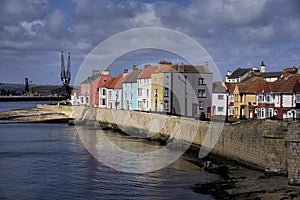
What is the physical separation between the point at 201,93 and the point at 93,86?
32.9 m

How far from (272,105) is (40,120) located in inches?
1757

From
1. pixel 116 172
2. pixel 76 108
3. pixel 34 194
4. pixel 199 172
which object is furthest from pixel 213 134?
pixel 76 108

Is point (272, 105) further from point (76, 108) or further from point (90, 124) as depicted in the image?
point (76, 108)

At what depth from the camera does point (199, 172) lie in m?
27.9

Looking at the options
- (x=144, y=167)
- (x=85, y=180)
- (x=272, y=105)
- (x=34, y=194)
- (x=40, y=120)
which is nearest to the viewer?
(x=34, y=194)

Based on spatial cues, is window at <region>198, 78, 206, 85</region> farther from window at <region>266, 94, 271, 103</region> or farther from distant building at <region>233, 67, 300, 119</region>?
window at <region>266, 94, 271, 103</region>

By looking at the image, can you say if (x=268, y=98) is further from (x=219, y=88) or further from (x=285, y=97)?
(x=219, y=88)

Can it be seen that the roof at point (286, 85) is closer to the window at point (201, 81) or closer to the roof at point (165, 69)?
the window at point (201, 81)

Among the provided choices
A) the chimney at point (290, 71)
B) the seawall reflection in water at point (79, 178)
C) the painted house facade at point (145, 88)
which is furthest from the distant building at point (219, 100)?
the seawall reflection in water at point (79, 178)

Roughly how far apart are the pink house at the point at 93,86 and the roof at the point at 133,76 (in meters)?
11.4

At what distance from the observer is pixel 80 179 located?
26.3 metres

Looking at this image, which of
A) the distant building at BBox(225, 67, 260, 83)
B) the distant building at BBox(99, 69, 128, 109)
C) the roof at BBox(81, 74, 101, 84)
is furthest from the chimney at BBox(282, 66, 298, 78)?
the roof at BBox(81, 74, 101, 84)

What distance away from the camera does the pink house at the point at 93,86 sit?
86.6m

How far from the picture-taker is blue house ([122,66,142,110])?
7062 cm
